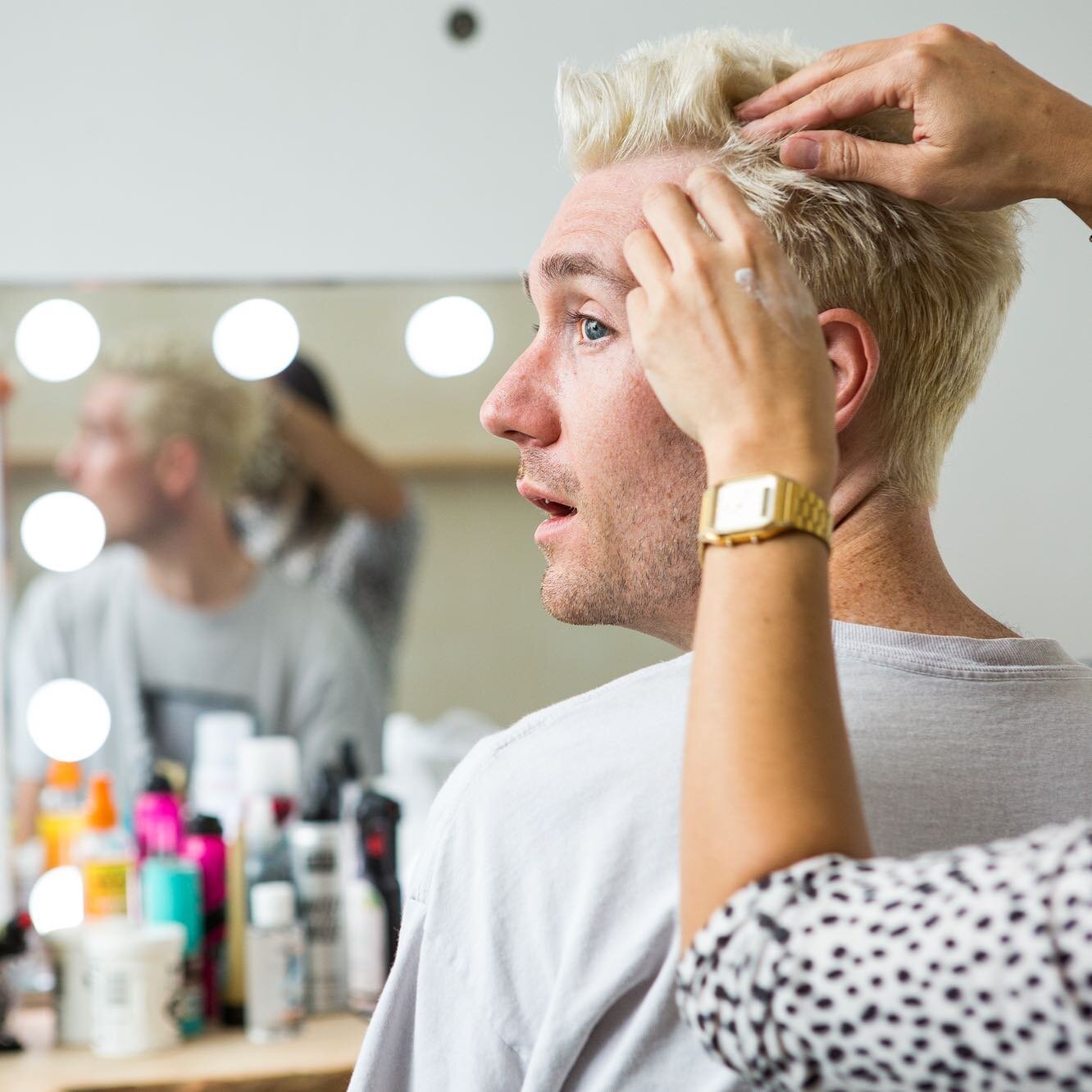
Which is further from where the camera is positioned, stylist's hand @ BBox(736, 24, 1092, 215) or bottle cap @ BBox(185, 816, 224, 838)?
bottle cap @ BBox(185, 816, 224, 838)

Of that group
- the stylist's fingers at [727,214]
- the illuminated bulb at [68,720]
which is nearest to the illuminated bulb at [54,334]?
the illuminated bulb at [68,720]

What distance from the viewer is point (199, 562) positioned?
1996 mm

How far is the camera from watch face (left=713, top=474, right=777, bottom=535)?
0.50 meters

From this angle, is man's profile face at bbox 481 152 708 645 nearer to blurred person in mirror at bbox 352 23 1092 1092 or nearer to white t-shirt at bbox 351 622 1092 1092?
blurred person in mirror at bbox 352 23 1092 1092

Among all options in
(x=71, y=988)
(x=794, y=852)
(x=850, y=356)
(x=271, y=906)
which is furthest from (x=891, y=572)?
(x=71, y=988)

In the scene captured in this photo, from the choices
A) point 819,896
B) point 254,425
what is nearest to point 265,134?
point 254,425

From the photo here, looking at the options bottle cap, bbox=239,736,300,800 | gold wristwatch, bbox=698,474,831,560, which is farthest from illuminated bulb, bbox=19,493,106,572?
gold wristwatch, bbox=698,474,831,560

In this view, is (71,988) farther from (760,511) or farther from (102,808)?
(760,511)

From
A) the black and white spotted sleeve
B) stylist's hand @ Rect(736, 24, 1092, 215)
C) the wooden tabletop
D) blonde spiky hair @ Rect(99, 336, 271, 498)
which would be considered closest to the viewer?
the black and white spotted sleeve

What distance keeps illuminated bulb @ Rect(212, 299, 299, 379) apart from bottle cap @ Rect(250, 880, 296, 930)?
81 cm

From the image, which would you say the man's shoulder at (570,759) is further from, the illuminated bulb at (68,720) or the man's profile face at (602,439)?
the illuminated bulb at (68,720)

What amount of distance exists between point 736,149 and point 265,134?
134 cm

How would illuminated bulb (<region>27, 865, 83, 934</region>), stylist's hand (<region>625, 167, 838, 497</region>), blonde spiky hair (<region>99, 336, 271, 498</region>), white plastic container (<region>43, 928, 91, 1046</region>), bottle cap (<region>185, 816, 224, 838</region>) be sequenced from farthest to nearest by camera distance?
blonde spiky hair (<region>99, 336, 271, 498</region>), illuminated bulb (<region>27, 865, 83, 934</region>), bottle cap (<region>185, 816, 224, 838</region>), white plastic container (<region>43, 928, 91, 1046</region>), stylist's hand (<region>625, 167, 838, 497</region>)

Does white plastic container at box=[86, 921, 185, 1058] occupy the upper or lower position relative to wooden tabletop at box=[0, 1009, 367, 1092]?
upper
